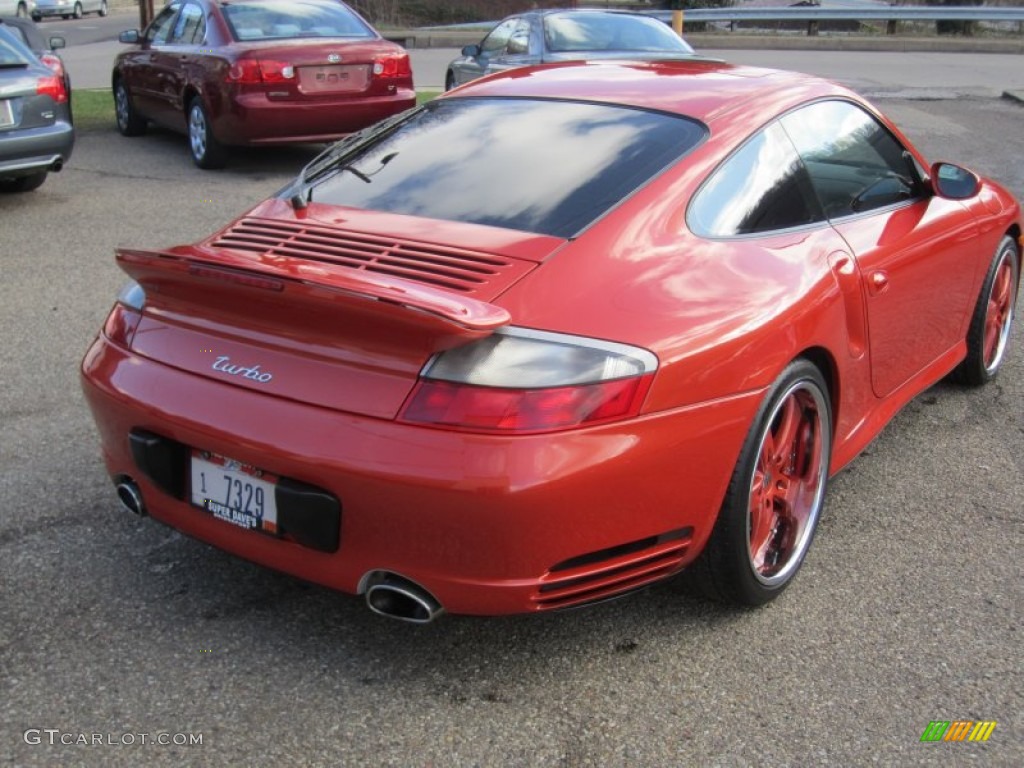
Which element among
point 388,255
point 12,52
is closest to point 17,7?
point 12,52

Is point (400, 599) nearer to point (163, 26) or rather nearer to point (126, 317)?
point (126, 317)

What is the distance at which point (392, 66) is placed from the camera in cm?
985

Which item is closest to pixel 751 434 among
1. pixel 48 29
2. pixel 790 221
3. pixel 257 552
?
pixel 790 221

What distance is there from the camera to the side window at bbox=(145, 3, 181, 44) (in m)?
10.9

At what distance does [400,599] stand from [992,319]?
3391 mm

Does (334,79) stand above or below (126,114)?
above

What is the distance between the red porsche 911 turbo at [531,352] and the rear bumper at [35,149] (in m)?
5.03

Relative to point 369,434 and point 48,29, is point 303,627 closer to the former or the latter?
point 369,434

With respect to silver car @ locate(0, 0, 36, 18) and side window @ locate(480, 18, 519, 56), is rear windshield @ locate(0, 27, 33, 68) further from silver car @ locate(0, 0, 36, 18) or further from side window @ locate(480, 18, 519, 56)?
silver car @ locate(0, 0, 36, 18)

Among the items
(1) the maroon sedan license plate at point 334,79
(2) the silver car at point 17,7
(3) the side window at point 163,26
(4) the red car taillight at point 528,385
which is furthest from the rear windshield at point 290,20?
(2) the silver car at point 17,7

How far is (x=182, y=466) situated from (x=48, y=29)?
3581cm

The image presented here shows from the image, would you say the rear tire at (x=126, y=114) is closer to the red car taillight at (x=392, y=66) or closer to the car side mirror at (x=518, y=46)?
the red car taillight at (x=392, y=66)

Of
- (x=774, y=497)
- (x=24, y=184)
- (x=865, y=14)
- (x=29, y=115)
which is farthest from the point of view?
(x=865, y=14)

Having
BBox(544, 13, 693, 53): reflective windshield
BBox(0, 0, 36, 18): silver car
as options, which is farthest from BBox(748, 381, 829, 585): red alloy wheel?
BBox(0, 0, 36, 18): silver car
